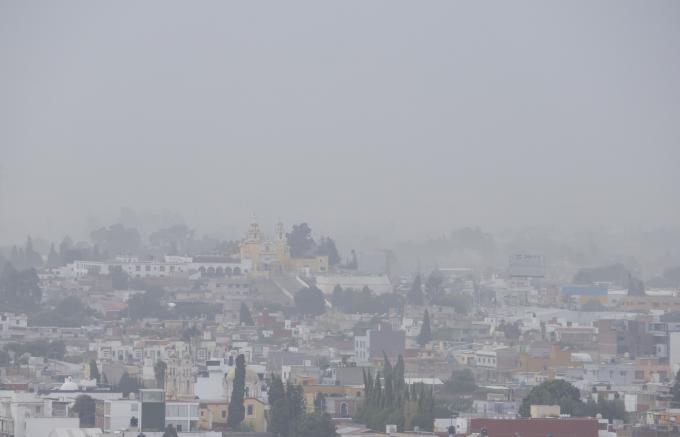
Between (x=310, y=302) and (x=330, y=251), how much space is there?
14.3 meters

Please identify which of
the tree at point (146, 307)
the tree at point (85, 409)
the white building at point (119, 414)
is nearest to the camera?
the white building at point (119, 414)

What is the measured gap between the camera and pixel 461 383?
5366 centimetres

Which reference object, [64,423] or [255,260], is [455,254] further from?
[64,423]

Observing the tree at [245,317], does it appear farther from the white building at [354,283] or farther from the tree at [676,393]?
the tree at [676,393]

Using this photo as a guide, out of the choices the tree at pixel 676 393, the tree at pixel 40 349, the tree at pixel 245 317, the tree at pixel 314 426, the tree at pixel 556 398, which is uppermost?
the tree at pixel 245 317

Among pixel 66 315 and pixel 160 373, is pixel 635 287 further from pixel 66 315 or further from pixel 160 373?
pixel 160 373

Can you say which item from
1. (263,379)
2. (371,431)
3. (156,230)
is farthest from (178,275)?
(371,431)

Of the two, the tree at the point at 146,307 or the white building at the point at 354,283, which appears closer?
the tree at the point at 146,307

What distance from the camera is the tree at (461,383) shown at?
52000 millimetres

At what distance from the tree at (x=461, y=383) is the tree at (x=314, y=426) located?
13.1 metres

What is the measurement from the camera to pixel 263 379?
48.0 meters

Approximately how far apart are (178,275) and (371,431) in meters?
56.5

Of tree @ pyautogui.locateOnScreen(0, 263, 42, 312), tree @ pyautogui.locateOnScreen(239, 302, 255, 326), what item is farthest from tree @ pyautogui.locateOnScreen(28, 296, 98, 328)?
tree @ pyautogui.locateOnScreen(239, 302, 255, 326)

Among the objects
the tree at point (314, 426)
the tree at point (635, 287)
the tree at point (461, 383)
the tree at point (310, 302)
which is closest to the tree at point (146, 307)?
the tree at point (310, 302)
